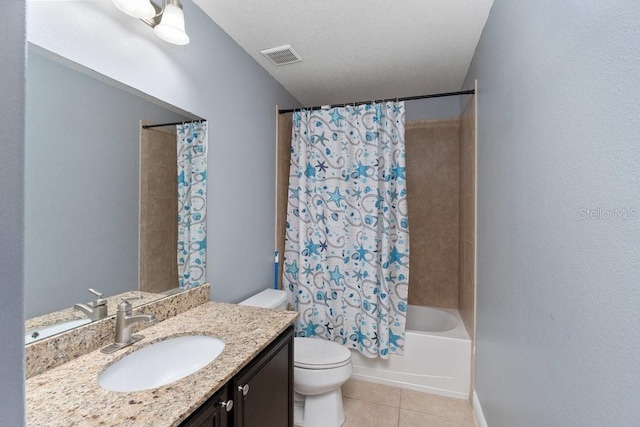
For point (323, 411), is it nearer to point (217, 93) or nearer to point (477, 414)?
point (477, 414)

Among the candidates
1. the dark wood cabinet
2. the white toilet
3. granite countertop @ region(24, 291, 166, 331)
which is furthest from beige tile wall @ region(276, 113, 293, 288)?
granite countertop @ region(24, 291, 166, 331)

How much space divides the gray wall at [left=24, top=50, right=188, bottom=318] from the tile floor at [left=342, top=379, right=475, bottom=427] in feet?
5.47

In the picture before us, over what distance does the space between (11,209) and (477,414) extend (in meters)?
2.36

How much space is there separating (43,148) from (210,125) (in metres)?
0.86

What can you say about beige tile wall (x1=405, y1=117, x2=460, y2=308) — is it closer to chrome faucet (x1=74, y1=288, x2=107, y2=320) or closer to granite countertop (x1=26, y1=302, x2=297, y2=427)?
granite countertop (x1=26, y1=302, x2=297, y2=427)

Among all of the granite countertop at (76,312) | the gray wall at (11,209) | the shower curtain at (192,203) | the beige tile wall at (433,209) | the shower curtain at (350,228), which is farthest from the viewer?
the beige tile wall at (433,209)

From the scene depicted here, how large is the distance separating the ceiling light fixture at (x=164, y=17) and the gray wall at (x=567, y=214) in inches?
55.7

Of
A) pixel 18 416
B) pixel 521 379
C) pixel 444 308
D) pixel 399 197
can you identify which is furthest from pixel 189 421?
pixel 444 308

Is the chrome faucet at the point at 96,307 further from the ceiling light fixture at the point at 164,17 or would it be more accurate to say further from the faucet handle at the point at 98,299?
the ceiling light fixture at the point at 164,17

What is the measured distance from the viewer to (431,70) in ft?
7.54

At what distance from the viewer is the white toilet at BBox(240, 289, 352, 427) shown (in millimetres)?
1751

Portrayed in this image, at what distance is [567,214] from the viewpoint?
79 cm

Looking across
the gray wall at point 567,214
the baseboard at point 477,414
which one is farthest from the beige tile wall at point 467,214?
the gray wall at point 567,214

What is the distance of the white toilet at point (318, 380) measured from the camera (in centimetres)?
175
